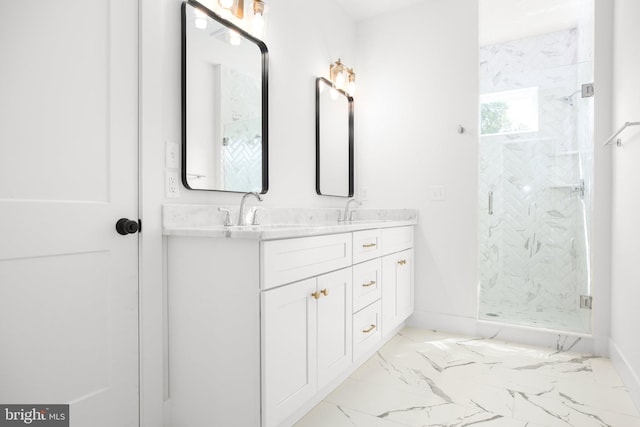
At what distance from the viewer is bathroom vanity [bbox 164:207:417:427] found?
52.5 inches

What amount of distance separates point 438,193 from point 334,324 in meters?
1.57

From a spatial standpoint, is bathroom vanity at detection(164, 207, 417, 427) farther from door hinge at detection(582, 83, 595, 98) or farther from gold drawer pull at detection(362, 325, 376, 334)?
door hinge at detection(582, 83, 595, 98)

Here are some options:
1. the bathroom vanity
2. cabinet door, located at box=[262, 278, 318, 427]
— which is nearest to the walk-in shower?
the bathroom vanity

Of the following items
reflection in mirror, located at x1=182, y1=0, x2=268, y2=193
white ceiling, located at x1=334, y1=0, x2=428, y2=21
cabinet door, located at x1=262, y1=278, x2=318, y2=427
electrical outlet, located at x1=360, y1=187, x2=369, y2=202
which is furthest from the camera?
electrical outlet, located at x1=360, y1=187, x2=369, y2=202

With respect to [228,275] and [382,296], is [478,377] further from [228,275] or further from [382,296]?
[228,275]

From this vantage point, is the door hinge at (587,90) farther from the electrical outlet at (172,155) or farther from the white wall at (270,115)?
the electrical outlet at (172,155)

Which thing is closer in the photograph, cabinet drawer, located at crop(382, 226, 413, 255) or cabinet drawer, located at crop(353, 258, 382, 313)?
cabinet drawer, located at crop(353, 258, 382, 313)

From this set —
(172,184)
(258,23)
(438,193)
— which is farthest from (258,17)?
(438,193)

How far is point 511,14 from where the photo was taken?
2.85 meters

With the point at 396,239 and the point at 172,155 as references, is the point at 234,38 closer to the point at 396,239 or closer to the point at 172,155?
the point at 172,155

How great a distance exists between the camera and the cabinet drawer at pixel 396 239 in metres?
2.42

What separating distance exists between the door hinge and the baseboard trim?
1561 mm

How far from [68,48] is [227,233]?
0.84 metres

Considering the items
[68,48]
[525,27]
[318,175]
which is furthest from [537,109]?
[68,48]
